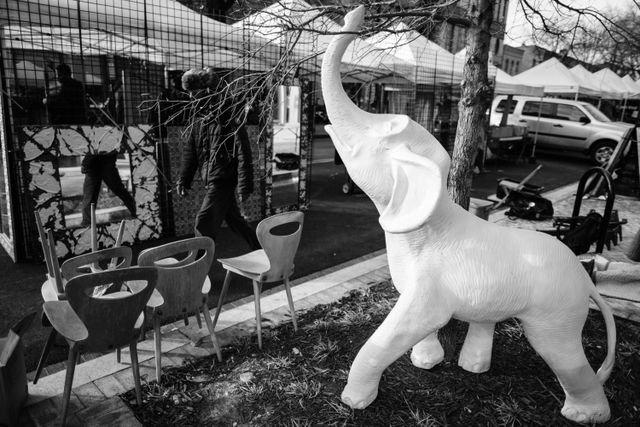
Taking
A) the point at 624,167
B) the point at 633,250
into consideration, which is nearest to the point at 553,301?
the point at 633,250

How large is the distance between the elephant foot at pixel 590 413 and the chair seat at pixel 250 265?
83.4 inches

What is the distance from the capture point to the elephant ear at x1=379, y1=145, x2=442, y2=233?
2035 mm

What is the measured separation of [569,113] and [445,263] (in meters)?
14.8

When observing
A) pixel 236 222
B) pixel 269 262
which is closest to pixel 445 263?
pixel 269 262

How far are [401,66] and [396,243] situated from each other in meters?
6.88

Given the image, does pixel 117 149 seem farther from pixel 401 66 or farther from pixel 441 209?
pixel 401 66

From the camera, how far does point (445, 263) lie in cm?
231

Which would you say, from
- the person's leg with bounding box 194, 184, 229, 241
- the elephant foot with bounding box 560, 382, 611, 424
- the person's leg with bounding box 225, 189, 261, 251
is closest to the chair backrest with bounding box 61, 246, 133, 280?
the person's leg with bounding box 194, 184, 229, 241

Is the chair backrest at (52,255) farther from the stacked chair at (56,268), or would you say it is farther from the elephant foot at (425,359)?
the elephant foot at (425,359)

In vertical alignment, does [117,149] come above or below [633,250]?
above

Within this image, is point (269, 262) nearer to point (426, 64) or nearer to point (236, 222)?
point (236, 222)

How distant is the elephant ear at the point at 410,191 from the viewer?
2035 millimetres

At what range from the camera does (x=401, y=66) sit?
8523 mm

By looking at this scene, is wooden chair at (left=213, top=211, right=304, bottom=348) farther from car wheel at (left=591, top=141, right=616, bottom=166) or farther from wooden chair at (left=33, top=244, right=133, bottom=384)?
car wheel at (left=591, top=141, right=616, bottom=166)
